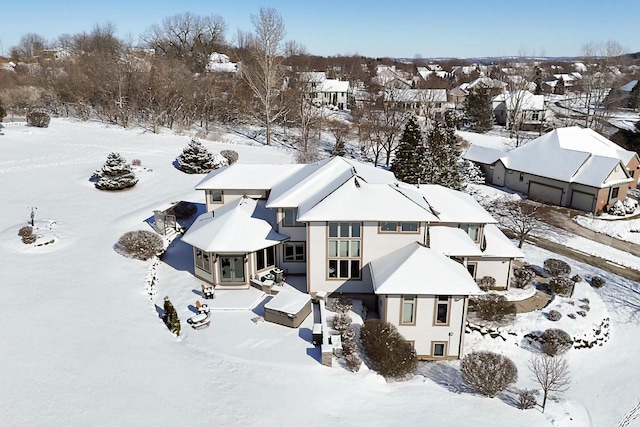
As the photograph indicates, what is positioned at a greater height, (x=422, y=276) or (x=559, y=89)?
(x=559, y=89)

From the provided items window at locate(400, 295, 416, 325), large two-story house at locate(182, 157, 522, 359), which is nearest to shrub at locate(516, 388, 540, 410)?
large two-story house at locate(182, 157, 522, 359)

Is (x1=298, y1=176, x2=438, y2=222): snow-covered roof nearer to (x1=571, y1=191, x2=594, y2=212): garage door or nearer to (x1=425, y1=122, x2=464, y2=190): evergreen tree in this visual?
(x1=425, y1=122, x2=464, y2=190): evergreen tree

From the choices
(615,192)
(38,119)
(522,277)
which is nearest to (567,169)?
(615,192)

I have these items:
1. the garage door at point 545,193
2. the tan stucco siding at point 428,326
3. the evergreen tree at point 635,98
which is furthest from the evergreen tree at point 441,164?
the evergreen tree at point 635,98

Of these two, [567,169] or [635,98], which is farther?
[635,98]

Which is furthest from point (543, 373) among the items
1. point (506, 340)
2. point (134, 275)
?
point (134, 275)

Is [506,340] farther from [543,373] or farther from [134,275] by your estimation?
[134,275]

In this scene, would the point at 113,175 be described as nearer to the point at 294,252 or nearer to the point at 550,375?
the point at 294,252
